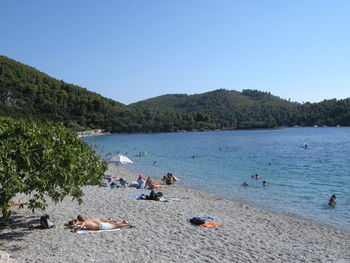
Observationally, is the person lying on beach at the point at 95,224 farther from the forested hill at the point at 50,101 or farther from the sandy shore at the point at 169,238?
the forested hill at the point at 50,101

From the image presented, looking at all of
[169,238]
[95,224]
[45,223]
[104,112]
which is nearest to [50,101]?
[104,112]

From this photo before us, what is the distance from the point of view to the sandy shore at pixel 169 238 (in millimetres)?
7816

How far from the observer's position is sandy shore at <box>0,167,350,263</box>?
7.82 meters

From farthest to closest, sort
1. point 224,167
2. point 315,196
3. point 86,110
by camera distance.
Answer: point 86,110, point 224,167, point 315,196

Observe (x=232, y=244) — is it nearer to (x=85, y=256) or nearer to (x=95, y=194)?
(x=85, y=256)

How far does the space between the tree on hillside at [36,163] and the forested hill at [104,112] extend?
93.7m

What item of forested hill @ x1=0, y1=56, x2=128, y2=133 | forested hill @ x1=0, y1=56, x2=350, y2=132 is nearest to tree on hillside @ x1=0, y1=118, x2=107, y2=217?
forested hill @ x1=0, y1=56, x2=350, y2=132

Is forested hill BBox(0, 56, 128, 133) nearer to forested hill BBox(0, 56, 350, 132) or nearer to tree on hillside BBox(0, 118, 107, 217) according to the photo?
forested hill BBox(0, 56, 350, 132)

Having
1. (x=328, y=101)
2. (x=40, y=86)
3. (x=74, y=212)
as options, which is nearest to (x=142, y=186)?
(x=74, y=212)

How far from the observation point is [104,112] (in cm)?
14938

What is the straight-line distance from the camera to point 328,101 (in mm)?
181750

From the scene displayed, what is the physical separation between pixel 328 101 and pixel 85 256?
638 feet

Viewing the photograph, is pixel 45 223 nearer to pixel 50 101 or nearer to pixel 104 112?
pixel 50 101

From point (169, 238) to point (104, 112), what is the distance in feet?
472
